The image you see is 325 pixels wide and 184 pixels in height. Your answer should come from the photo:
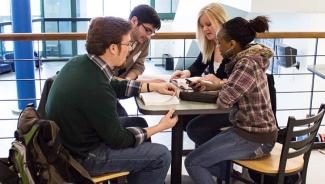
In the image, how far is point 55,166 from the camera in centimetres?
165

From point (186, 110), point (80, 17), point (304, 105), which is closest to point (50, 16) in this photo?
point (80, 17)

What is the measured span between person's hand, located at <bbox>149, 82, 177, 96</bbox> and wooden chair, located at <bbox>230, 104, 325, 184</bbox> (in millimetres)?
473

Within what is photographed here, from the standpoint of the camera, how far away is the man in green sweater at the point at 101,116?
169cm

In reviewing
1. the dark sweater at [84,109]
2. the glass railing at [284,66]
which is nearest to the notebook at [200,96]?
the dark sweater at [84,109]

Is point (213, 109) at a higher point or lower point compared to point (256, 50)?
lower

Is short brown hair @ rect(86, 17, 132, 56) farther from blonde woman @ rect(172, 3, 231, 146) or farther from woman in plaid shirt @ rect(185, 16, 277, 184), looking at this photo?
blonde woman @ rect(172, 3, 231, 146)

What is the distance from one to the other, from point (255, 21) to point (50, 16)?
35.4 ft

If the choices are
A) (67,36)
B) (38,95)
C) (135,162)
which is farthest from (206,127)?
(38,95)

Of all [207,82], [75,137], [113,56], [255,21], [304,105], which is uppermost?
[255,21]

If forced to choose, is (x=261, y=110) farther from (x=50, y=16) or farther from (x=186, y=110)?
(x=50, y=16)

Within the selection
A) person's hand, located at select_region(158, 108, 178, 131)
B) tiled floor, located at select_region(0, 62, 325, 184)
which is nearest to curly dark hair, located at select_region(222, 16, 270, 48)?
person's hand, located at select_region(158, 108, 178, 131)

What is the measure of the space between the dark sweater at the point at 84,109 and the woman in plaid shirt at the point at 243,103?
0.49 m

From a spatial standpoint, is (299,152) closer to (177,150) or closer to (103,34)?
(177,150)

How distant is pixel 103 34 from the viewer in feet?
5.79
